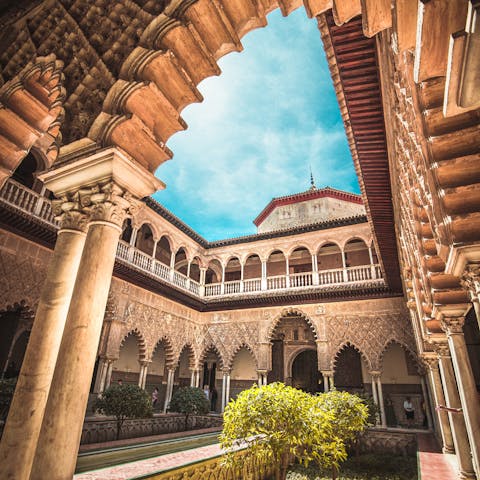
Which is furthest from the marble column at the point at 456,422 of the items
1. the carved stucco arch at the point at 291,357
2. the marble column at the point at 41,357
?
Answer: the carved stucco arch at the point at 291,357

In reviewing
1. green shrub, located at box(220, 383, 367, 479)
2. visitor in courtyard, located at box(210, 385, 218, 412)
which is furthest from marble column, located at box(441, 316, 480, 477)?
visitor in courtyard, located at box(210, 385, 218, 412)

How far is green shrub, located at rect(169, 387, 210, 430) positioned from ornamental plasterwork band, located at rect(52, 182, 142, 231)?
911cm

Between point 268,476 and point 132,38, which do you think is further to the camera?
point 268,476

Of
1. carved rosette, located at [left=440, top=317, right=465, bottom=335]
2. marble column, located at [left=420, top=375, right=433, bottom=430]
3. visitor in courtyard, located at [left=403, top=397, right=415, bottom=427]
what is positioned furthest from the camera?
visitor in courtyard, located at [left=403, top=397, right=415, bottom=427]

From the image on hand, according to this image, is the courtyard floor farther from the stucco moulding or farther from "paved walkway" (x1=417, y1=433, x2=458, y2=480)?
the stucco moulding

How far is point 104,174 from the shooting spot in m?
2.98

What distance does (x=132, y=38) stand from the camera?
3.32 meters

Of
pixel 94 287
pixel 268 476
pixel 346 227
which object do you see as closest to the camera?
pixel 94 287

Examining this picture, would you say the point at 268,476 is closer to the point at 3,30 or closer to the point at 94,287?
the point at 94,287

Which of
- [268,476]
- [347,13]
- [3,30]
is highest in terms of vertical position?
[3,30]

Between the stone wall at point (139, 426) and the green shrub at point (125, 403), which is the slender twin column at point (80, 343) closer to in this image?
the green shrub at point (125, 403)

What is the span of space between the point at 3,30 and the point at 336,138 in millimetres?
67427

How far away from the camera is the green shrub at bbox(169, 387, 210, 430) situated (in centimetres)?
1043

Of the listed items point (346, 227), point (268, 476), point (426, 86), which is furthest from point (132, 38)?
point (346, 227)
